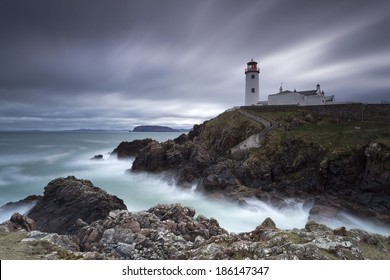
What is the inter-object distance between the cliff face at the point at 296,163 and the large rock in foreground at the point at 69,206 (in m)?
10.5

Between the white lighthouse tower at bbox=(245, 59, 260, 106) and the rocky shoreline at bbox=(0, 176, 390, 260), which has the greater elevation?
the white lighthouse tower at bbox=(245, 59, 260, 106)

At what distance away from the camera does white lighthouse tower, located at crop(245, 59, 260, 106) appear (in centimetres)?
4350

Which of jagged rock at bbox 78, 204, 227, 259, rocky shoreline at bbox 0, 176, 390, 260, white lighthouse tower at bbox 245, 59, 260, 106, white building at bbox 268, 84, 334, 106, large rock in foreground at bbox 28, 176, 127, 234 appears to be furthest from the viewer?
white lighthouse tower at bbox 245, 59, 260, 106

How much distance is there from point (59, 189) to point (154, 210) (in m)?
8.69

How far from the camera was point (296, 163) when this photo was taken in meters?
25.5

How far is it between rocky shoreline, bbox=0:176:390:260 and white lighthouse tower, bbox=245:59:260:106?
104 ft

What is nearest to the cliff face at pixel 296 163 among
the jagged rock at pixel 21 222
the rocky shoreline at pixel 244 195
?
the rocky shoreline at pixel 244 195

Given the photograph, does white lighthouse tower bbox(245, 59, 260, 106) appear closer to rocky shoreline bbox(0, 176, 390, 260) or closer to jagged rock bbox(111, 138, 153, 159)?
jagged rock bbox(111, 138, 153, 159)

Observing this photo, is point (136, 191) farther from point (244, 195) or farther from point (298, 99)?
point (298, 99)

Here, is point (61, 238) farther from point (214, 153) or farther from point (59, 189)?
point (214, 153)

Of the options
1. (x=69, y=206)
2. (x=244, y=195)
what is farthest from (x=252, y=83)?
(x=69, y=206)

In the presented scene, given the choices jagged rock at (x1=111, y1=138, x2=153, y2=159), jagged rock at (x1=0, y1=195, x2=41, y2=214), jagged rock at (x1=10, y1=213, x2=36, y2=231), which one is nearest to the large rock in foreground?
jagged rock at (x1=10, y1=213, x2=36, y2=231)

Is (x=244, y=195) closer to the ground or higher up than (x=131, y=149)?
closer to the ground

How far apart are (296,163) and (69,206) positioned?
20641mm
